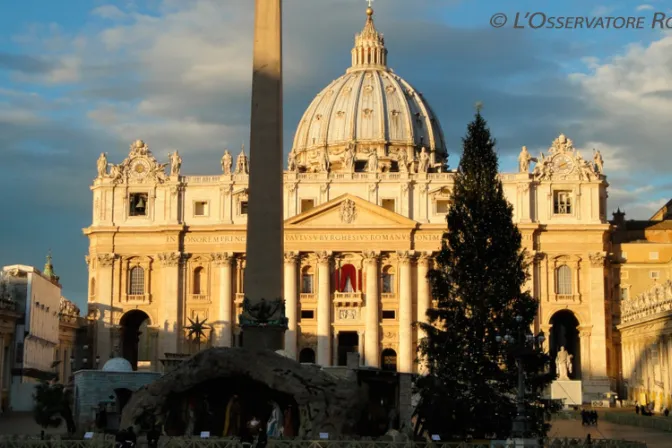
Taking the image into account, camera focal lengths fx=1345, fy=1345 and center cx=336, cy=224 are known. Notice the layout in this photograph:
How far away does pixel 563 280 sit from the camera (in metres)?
101

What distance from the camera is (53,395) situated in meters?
54.3

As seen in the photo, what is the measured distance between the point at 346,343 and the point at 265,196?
68.2 metres

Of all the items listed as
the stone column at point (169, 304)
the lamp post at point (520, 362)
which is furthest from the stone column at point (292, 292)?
the lamp post at point (520, 362)

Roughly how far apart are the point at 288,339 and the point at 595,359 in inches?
887

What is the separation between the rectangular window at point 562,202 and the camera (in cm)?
10156

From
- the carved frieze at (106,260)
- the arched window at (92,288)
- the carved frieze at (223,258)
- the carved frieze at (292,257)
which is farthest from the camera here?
the arched window at (92,288)

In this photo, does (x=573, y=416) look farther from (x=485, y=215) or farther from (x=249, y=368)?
(x=249, y=368)

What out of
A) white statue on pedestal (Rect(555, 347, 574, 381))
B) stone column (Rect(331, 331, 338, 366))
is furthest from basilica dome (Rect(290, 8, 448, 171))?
white statue on pedestal (Rect(555, 347, 574, 381))

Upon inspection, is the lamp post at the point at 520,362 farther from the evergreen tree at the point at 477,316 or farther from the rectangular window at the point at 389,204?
the rectangular window at the point at 389,204

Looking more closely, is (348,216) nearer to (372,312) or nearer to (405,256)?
(405,256)

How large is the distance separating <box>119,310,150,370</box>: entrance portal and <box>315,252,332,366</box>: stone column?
13264mm

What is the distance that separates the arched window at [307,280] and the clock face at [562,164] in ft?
66.2

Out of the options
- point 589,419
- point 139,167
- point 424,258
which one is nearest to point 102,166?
point 139,167

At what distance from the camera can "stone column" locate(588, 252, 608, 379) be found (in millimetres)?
97812
